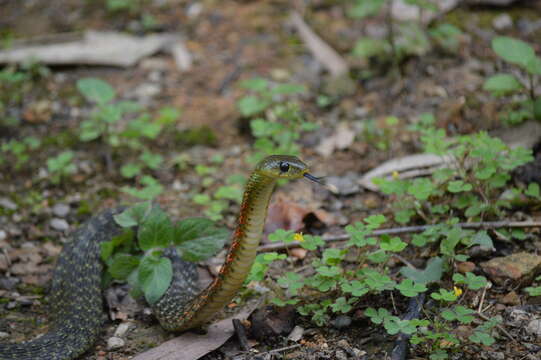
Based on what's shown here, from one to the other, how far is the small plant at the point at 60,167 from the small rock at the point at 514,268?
167 inches

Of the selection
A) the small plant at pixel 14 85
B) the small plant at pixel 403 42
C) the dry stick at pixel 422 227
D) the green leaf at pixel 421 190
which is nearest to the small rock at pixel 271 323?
the dry stick at pixel 422 227

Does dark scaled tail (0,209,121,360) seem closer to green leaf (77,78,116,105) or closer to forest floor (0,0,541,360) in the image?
forest floor (0,0,541,360)

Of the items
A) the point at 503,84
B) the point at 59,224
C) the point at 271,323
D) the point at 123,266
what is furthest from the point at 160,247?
the point at 503,84

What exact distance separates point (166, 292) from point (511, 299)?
8.15 ft

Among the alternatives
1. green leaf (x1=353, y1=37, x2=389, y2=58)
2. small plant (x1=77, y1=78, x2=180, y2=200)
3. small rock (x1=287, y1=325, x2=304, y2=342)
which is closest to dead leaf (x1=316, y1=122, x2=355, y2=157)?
green leaf (x1=353, y1=37, x2=389, y2=58)

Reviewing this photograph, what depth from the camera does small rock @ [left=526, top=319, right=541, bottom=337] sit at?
3.85 m

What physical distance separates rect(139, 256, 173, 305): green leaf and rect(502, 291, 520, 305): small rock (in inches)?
93.7

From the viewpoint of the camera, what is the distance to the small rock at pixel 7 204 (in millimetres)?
5973

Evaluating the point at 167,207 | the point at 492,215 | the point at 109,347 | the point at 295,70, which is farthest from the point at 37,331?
the point at 295,70

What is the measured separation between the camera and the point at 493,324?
368cm

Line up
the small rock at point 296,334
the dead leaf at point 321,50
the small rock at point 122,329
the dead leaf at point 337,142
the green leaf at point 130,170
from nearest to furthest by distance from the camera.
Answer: the small rock at point 296,334, the small rock at point 122,329, the green leaf at point 130,170, the dead leaf at point 337,142, the dead leaf at point 321,50

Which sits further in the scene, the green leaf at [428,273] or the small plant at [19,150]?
the small plant at [19,150]

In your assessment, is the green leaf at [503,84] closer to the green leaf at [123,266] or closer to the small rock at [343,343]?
the small rock at [343,343]

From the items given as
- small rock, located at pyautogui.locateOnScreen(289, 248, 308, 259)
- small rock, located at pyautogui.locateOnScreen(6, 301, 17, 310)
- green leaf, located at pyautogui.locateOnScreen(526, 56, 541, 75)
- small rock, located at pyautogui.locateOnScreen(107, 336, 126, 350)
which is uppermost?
green leaf, located at pyautogui.locateOnScreen(526, 56, 541, 75)
